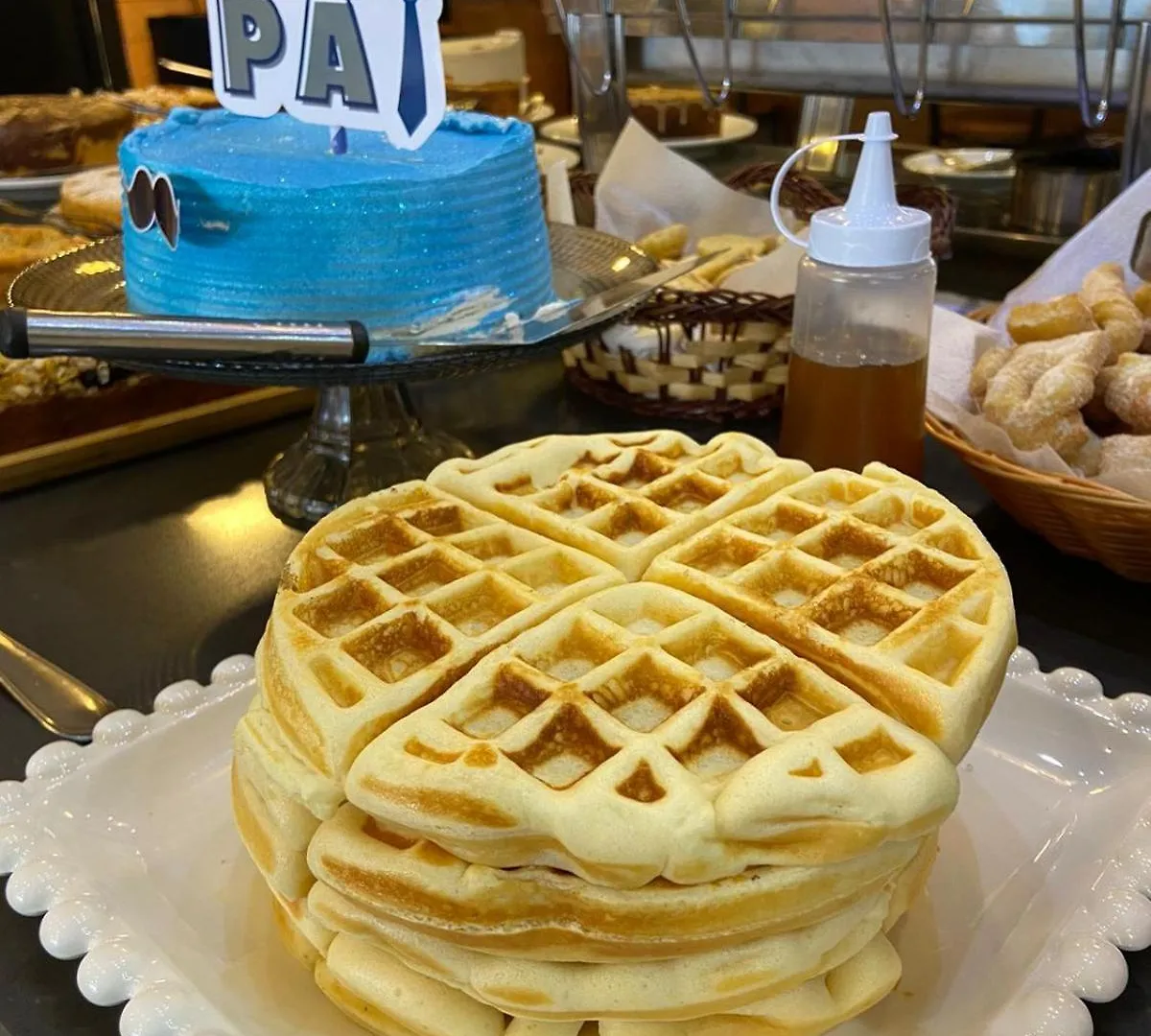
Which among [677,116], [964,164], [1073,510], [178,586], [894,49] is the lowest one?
[178,586]

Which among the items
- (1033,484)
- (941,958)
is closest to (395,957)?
(941,958)

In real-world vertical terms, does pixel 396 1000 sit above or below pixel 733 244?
below

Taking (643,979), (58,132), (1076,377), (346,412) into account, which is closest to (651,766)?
(643,979)

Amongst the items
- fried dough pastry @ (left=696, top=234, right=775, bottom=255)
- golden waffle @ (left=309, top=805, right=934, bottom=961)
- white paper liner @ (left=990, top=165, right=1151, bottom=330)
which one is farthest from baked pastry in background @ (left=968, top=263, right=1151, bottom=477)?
golden waffle @ (left=309, top=805, right=934, bottom=961)

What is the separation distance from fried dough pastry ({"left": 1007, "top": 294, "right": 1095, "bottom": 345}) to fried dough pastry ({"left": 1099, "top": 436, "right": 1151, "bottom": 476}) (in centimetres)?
19

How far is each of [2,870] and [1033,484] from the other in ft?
3.25

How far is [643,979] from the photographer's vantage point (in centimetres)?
65

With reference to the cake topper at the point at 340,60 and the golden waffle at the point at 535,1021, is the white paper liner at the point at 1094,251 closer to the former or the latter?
the cake topper at the point at 340,60

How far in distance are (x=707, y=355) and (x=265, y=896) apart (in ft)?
3.27

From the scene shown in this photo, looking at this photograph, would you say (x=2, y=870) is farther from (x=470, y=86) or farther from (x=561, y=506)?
(x=470, y=86)

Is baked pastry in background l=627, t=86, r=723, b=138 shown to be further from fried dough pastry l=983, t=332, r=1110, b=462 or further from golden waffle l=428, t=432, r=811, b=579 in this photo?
golden waffle l=428, t=432, r=811, b=579

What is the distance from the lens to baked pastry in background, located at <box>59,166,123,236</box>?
2.18 metres

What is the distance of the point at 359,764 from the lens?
0.67 m

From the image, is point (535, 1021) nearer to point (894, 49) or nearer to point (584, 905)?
point (584, 905)
